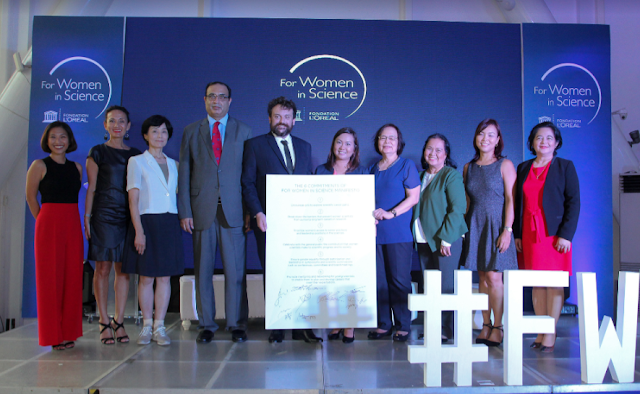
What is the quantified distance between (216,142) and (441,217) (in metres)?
1.77

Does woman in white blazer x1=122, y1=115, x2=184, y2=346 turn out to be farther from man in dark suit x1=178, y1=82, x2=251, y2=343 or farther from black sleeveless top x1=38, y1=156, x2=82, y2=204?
black sleeveless top x1=38, y1=156, x2=82, y2=204

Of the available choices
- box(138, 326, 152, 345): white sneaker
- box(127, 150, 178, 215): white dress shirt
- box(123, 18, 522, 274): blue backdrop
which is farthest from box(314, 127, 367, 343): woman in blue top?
box(138, 326, 152, 345): white sneaker

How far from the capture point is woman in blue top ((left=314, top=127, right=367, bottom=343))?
119 inches

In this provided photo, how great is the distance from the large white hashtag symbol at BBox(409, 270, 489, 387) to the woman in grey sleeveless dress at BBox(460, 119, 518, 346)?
0.88m

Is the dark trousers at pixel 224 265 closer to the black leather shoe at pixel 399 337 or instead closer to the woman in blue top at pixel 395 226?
the woman in blue top at pixel 395 226

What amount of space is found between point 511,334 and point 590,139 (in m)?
2.96

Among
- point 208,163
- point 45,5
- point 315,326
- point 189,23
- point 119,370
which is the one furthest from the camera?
point 45,5

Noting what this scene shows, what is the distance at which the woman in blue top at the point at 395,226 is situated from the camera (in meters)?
3.07

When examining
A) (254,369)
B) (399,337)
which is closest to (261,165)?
(254,369)

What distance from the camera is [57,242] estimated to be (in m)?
2.89

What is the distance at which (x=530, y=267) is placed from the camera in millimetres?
2992

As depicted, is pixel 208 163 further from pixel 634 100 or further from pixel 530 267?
pixel 634 100

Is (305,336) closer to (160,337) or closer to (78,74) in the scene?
(160,337)

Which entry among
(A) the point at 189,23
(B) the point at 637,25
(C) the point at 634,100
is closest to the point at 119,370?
(A) the point at 189,23
